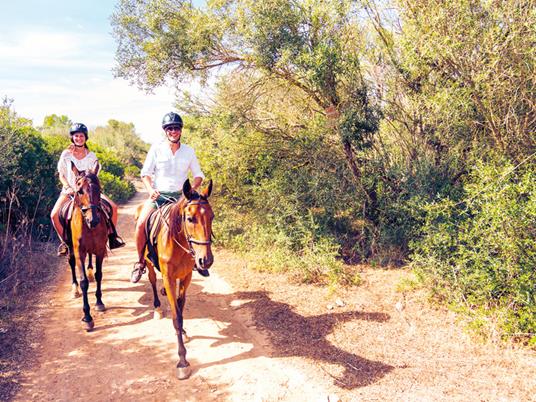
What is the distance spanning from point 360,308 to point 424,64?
5.19 metres

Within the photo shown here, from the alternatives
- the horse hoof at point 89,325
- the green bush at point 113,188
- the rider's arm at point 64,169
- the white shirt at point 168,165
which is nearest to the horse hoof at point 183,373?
the horse hoof at point 89,325

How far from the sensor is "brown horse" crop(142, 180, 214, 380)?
167 inches

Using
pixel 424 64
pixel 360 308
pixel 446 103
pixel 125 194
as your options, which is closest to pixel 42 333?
pixel 360 308

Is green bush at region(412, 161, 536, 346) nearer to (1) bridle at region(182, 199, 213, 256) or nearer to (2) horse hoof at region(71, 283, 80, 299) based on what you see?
(1) bridle at region(182, 199, 213, 256)

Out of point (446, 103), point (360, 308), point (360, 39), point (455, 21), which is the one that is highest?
point (360, 39)

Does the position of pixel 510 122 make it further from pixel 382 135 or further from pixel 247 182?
pixel 247 182

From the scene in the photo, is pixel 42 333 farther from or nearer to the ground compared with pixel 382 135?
nearer to the ground

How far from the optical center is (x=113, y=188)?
762 inches

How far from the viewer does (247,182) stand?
35.4 ft

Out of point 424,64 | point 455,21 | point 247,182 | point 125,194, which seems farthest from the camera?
point 125,194

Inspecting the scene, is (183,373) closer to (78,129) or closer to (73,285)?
(73,285)

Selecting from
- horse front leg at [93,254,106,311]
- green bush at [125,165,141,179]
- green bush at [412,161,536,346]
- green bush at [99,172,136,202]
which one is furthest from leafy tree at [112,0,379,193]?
green bush at [125,165,141,179]

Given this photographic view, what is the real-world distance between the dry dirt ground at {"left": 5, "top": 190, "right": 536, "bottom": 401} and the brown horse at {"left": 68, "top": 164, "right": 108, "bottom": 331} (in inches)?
25.9

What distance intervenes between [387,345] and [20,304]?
21.3ft
